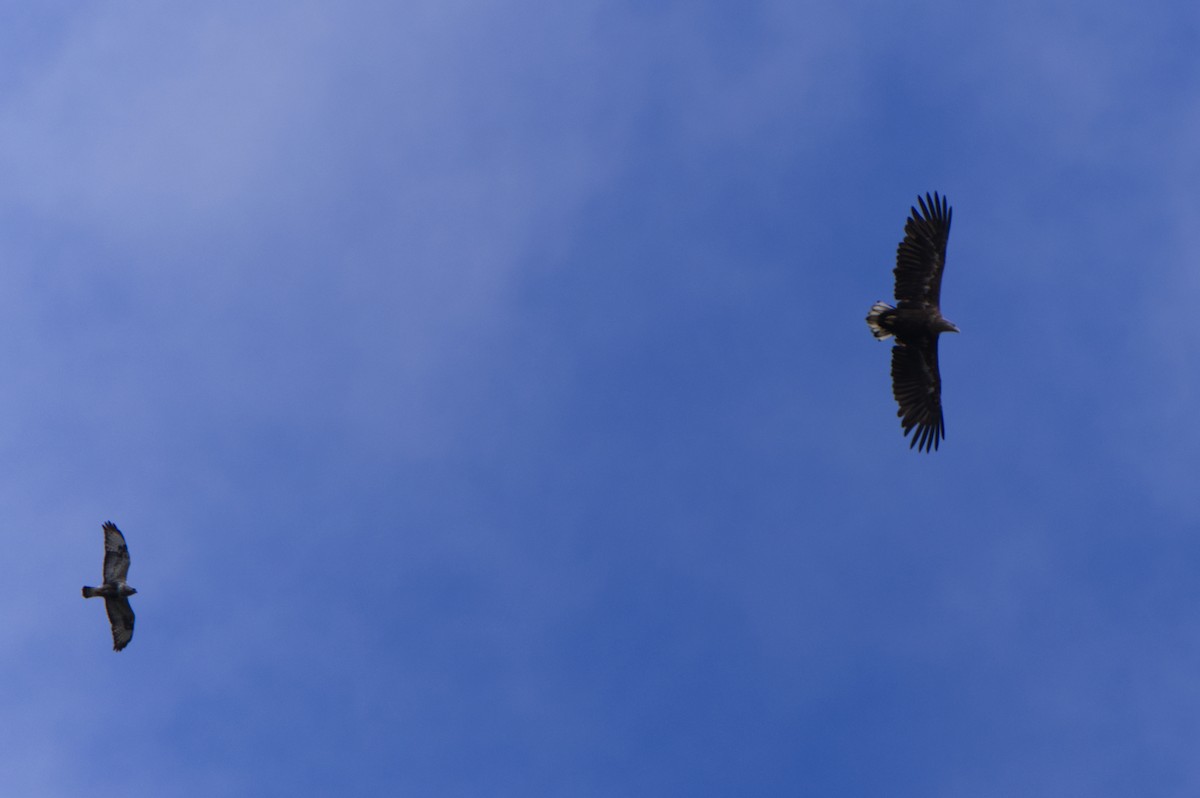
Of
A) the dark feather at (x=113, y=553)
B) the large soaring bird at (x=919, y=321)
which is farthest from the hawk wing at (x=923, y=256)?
the dark feather at (x=113, y=553)

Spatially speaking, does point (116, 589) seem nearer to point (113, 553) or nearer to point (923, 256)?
point (113, 553)

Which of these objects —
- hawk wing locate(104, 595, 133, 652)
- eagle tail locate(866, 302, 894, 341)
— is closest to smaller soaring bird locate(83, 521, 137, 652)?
hawk wing locate(104, 595, 133, 652)

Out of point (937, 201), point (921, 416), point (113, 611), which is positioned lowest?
point (113, 611)

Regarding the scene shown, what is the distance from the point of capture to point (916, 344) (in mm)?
38375

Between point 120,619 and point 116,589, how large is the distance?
1.23 metres

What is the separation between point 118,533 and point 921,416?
2515 centimetres

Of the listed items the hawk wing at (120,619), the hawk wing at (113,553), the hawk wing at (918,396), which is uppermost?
the hawk wing at (918,396)

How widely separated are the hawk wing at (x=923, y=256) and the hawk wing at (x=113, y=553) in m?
25.2

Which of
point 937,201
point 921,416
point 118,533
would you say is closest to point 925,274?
point 937,201

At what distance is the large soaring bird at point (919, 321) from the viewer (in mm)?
36875

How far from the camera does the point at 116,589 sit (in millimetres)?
42344

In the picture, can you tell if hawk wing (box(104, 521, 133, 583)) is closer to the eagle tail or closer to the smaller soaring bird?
the smaller soaring bird

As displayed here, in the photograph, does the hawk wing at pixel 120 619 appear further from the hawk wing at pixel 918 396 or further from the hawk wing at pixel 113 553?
the hawk wing at pixel 918 396

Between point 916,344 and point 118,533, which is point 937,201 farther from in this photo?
point 118,533
